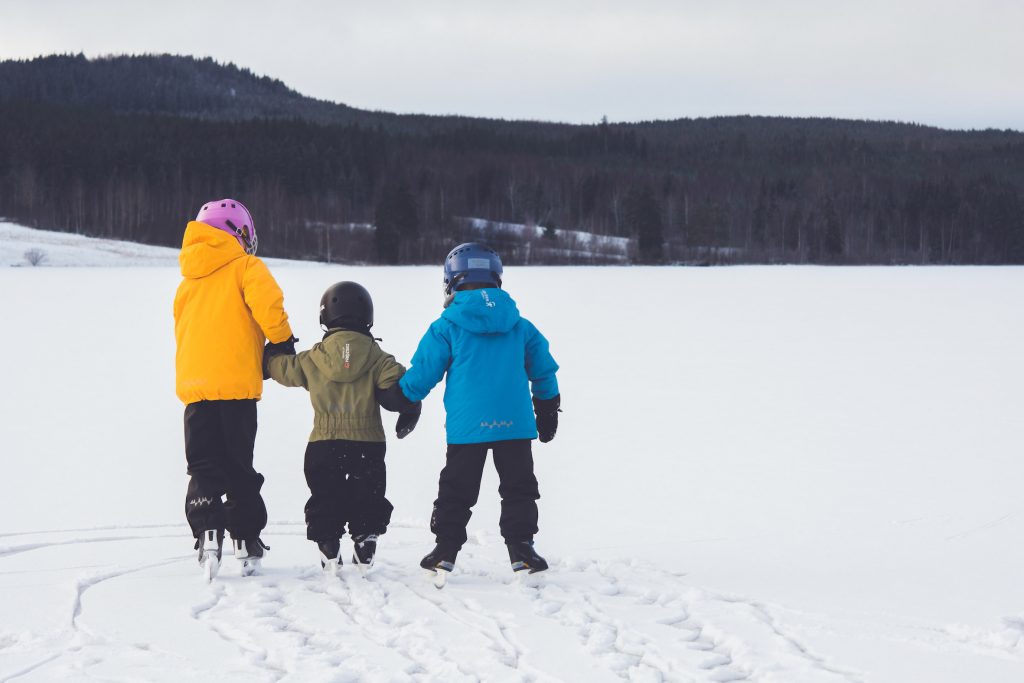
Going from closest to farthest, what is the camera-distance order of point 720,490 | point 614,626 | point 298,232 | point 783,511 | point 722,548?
point 614,626 < point 722,548 < point 783,511 < point 720,490 < point 298,232

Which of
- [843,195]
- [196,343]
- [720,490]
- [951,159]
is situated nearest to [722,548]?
[720,490]

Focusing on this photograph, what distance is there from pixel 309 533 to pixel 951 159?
117518 mm

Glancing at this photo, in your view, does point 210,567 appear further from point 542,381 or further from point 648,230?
point 648,230

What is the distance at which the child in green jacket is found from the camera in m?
4.37

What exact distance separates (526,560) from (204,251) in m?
1.95

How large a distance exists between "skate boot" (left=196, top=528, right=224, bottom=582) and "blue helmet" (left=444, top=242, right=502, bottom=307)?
1425mm

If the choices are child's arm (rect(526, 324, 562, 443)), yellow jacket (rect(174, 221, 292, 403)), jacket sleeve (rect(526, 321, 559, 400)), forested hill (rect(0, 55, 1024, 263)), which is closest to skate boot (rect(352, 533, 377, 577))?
yellow jacket (rect(174, 221, 292, 403))

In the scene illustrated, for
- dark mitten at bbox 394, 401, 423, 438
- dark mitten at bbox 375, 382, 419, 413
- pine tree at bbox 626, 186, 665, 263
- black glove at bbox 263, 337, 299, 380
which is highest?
pine tree at bbox 626, 186, 665, 263

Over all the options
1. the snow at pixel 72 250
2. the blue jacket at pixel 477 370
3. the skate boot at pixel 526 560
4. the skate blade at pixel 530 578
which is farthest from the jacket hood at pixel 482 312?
the snow at pixel 72 250

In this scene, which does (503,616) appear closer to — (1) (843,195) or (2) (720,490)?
(2) (720,490)

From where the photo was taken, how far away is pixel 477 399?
14.3 ft

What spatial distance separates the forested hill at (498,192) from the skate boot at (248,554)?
66.1 m

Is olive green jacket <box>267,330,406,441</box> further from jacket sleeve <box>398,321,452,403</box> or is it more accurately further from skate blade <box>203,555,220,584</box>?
skate blade <box>203,555,220,584</box>

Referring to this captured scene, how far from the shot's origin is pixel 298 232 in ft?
261
